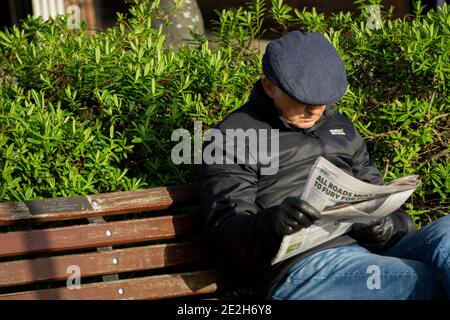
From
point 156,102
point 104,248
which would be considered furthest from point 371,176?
point 104,248

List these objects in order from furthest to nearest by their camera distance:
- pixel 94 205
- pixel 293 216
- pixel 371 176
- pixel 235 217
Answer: pixel 371 176, pixel 94 205, pixel 235 217, pixel 293 216

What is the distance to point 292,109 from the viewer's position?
12.5 feet

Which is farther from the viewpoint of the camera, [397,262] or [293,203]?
[397,262]

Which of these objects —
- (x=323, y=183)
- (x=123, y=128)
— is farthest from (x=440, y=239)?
(x=123, y=128)

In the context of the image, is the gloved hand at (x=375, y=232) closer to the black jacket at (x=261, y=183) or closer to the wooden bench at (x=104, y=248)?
the black jacket at (x=261, y=183)

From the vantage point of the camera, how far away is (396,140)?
453 cm

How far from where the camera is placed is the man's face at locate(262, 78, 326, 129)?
3.79 metres

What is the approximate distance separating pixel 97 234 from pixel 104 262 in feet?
0.37

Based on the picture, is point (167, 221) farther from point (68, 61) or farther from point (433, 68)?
point (433, 68)

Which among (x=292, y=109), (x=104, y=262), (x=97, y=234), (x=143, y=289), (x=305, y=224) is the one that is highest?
(x=292, y=109)

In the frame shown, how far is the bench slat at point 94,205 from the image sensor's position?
369 centimetres

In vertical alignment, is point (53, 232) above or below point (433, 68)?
below

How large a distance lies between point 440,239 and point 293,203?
73 centimetres
